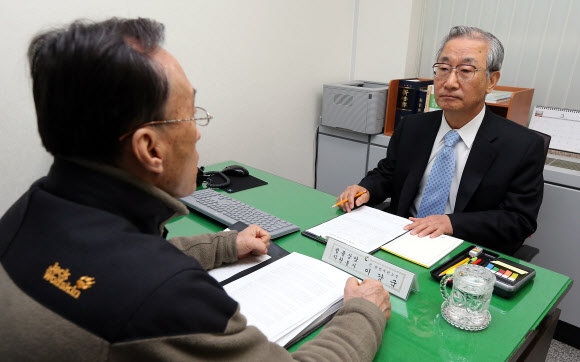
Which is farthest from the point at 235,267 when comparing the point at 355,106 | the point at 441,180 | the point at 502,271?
the point at 355,106

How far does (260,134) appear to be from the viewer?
2.68m

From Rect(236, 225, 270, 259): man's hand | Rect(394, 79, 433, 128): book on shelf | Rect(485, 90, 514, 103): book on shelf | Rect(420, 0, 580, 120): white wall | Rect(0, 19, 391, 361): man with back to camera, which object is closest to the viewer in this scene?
Rect(0, 19, 391, 361): man with back to camera

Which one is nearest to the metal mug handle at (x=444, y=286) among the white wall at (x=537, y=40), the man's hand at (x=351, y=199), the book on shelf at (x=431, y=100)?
the man's hand at (x=351, y=199)

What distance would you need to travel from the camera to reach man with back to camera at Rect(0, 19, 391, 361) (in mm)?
528

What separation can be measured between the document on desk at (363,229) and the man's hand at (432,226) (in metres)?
0.03

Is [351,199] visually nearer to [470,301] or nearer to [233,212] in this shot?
[233,212]

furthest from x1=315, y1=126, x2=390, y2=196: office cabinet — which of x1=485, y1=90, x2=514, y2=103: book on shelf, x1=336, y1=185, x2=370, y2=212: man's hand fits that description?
x1=336, y1=185, x2=370, y2=212: man's hand

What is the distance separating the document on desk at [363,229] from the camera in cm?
120

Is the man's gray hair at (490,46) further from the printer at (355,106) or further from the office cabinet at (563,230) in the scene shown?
the printer at (355,106)

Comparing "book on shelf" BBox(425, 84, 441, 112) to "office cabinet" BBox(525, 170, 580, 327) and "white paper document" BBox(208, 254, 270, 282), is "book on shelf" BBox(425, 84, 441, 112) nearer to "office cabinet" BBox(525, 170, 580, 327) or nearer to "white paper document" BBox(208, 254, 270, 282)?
"office cabinet" BBox(525, 170, 580, 327)

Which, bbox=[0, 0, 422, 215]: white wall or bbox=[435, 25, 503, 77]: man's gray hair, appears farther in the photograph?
bbox=[0, 0, 422, 215]: white wall

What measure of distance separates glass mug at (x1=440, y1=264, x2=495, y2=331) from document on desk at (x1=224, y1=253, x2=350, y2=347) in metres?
0.25

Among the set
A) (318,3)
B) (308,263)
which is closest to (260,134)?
(318,3)

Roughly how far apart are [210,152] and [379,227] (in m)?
1.40
